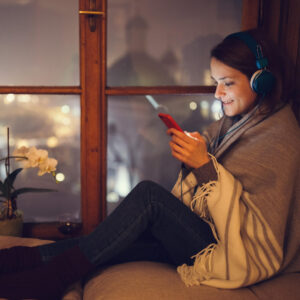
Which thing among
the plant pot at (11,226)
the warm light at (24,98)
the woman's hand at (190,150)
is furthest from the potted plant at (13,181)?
the woman's hand at (190,150)

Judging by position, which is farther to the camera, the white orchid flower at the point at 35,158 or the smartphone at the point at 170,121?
the white orchid flower at the point at 35,158

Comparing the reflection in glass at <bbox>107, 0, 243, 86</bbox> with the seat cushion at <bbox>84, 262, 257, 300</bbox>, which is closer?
the seat cushion at <bbox>84, 262, 257, 300</bbox>

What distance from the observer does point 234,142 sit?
1.26 metres

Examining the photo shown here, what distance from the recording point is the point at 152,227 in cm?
122

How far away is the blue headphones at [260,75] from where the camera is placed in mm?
1182

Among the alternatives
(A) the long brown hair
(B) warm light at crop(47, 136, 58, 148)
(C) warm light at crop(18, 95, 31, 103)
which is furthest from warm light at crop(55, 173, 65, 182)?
(A) the long brown hair

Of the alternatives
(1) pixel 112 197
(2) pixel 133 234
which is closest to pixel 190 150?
(2) pixel 133 234

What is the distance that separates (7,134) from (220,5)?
1.25m

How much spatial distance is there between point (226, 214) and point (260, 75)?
498mm

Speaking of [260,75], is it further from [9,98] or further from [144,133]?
[9,98]

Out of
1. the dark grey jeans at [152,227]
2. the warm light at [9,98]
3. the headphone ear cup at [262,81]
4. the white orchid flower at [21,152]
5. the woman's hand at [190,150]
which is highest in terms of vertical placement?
the headphone ear cup at [262,81]

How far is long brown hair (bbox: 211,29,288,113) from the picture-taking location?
1233mm

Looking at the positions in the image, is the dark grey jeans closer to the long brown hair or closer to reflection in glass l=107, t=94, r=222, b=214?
the long brown hair

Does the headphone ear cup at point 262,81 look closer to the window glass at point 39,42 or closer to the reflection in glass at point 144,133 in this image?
the reflection in glass at point 144,133
